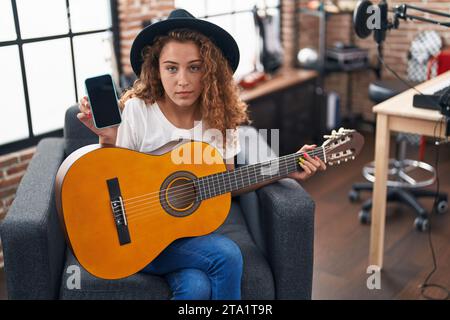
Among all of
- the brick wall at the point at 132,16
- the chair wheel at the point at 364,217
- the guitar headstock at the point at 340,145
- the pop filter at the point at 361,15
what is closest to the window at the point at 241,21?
the brick wall at the point at 132,16

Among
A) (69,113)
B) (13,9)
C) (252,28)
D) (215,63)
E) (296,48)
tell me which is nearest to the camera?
(215,63)

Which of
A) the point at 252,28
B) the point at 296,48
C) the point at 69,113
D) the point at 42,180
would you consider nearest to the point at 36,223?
the point at 42,180

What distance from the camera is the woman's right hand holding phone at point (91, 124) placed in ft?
5.75

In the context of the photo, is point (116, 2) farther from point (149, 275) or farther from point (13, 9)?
point (149, 275)

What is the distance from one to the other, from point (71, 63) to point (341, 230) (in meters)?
1.68

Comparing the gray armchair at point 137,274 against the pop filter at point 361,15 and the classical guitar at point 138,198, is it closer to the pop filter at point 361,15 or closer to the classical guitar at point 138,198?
the classical guitar at point 138,198

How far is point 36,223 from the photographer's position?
1658 millimetres

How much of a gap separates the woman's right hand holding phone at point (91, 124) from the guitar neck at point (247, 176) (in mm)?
308

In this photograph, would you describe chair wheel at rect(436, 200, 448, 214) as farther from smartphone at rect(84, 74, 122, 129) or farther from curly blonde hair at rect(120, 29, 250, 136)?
smartphone at rect(84, 74, 122, 129)

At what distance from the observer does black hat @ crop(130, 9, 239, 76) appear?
1.85 metres

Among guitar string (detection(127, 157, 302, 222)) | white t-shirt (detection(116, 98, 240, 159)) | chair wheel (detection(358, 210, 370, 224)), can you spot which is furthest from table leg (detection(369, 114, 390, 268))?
guitar string (detection(127, 157, 302, 222))

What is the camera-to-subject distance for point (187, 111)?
6.62 feet

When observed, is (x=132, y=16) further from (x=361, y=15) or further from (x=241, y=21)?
(x=361, y=15)
